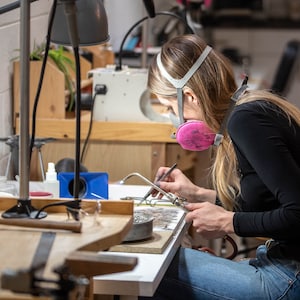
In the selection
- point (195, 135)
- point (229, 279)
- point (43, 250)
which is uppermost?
point (43, 250)

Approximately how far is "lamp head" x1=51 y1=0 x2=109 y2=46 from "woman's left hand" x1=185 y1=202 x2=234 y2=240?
2.01ft

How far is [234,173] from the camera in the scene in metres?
2.34

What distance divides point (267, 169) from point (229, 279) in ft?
1.04

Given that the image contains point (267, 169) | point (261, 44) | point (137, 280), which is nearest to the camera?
point (137, 280)

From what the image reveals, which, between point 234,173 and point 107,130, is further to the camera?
point 107,130

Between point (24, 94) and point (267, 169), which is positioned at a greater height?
point (24, 94)

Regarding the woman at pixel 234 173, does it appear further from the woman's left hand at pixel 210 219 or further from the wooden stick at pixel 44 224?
the wooden stick at pixel 44 224

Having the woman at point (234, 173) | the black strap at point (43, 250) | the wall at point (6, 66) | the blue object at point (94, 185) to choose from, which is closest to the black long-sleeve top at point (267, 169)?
the woman at point (234, 173)

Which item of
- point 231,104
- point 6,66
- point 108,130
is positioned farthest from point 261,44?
point 231,104

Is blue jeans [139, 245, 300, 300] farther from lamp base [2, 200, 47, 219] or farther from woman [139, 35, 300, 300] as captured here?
lamp base [2, 200, 47, 219]

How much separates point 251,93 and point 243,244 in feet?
6.96

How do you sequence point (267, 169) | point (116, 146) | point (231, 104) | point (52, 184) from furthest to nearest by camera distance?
point (116, 146) → point (52, 184) → point (231, 104) → point (267, 169)

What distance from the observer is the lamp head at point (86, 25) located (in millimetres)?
2369

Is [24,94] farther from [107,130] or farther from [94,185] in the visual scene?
[107,130]
